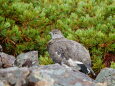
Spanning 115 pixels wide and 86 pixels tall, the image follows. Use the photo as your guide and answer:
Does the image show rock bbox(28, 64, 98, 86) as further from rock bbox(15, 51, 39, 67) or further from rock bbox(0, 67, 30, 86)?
rock bbox(15, 51, 39, 67)

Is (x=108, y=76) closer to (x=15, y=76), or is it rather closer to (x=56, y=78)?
(x=56, y=78)

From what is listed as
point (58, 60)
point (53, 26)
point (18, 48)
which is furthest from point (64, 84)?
point (53, 26)

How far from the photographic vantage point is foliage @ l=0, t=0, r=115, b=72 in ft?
25.4

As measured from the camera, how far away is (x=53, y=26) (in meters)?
9.07

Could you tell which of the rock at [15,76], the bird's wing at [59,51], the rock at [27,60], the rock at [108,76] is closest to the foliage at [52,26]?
the rock at [27,60]

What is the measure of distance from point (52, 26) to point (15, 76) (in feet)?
16.8

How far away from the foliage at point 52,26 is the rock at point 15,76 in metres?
3.49

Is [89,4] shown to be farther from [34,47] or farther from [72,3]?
[34,47]

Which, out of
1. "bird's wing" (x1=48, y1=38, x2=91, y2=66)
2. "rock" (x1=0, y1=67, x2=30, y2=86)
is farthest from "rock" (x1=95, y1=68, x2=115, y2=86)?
"rock" (x1=0, y1=67, x2=30, y2=86)

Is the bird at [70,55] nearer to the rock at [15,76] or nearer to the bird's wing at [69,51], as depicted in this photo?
the bird's wing at [69,51]

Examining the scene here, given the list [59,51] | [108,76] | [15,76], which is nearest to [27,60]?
[59,51]

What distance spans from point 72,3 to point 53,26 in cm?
138

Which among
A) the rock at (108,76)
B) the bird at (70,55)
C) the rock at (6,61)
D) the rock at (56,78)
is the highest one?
the rock at (56,78)

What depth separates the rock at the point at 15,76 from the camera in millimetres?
4008
